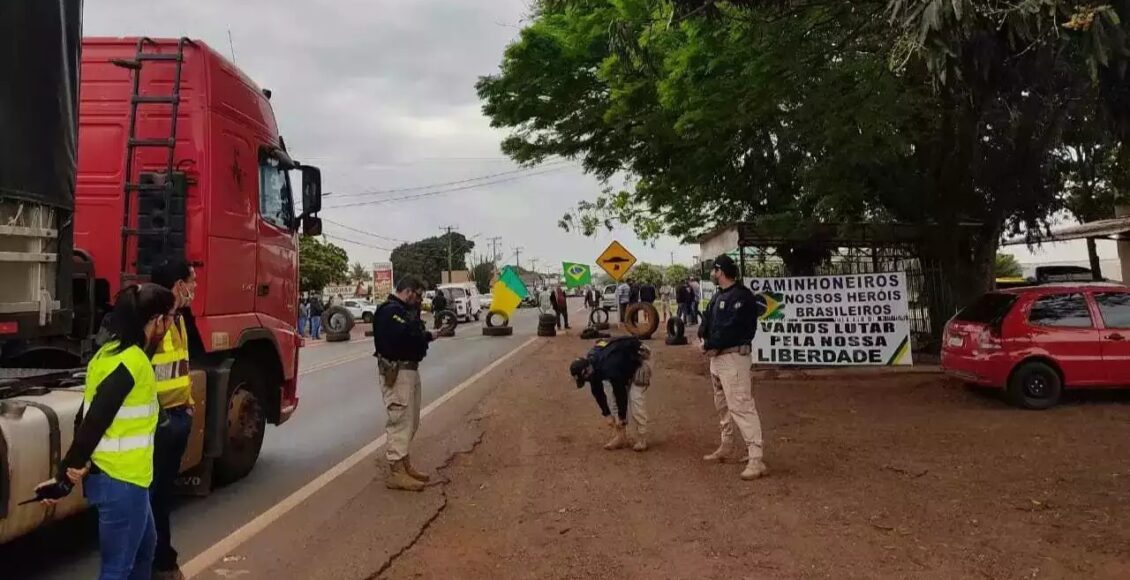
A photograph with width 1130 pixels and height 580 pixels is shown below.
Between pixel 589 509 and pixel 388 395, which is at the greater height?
pixel 388 395

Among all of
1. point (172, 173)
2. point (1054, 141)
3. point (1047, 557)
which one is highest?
point (1054, 141)

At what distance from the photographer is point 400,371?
616 centimetres

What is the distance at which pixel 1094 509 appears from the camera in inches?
204

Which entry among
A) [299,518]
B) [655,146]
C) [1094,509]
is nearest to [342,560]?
[299,518]

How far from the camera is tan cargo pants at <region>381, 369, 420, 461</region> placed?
6.12 metres

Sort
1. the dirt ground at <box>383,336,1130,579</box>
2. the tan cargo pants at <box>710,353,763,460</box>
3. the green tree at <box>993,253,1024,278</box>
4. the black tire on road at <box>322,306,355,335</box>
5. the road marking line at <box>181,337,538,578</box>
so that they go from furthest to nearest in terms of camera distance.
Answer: the green tree at <box>993,253,1024,278</box>
the black tire on road at <box>322,306,355,335</box>
the tan cargo pants at <box>710,353,763,460</box>
the road marking line at <box>181,337,538,578</box>
the dirt ground at <box>383,336,1130,579</box>

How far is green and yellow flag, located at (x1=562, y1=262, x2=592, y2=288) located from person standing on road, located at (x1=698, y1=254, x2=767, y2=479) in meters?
17.7

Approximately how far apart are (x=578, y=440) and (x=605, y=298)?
37382 millimetres

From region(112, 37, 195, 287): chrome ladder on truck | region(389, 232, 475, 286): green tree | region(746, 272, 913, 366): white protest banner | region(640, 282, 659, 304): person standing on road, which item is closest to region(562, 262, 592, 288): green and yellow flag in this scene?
region(640, 282, 659, 304): person standing on road

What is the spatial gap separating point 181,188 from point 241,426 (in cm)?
191

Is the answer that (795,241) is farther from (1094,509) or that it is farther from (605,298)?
(605,298)

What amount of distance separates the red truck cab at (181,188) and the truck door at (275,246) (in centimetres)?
11

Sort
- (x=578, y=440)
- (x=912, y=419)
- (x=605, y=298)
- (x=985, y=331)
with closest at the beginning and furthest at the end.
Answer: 1. (x=578, y=440)
2. (x=912, y=419)
3. (x=985, y=331)
4. (x=605, y=298)

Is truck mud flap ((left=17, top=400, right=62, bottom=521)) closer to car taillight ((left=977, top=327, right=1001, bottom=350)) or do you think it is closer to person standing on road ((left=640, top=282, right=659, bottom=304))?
car taillight ((left=977, top=327, right=1001, bottom=350))
